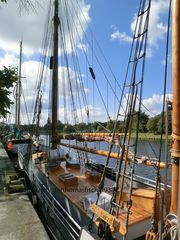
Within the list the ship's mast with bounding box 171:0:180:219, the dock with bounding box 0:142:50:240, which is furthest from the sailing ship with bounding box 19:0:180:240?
the dock with bounding box 0:142:50:240

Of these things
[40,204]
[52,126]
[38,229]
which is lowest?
[40,204]

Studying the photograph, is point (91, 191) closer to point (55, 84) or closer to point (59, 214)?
point (59, 214)

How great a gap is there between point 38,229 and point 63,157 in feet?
26.4

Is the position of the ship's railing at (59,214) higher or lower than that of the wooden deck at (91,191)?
lower

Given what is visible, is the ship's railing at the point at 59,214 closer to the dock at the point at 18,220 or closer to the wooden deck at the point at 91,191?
the wooden deck at the point at 91,191

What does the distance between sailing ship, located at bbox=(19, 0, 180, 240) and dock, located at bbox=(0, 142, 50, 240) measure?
3.26 ft

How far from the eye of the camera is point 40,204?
11.9 metres

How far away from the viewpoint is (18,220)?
7.14m

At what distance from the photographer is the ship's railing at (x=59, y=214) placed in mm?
7480

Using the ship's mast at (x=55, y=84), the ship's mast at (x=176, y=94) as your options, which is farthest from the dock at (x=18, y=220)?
the ship's mast at (x=55, y=84)

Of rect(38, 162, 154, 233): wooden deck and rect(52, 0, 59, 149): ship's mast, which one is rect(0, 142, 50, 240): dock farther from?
rect(52, 0, 59, 149): ship's mast

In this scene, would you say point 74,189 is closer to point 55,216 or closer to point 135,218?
point 55,216

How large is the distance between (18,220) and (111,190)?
11.1 ft

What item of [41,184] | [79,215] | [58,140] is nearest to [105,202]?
[79,215]
